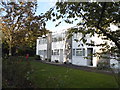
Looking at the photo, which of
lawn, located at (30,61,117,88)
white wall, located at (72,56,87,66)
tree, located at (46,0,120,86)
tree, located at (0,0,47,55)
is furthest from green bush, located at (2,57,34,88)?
white wall, located at (72,56,87,66)

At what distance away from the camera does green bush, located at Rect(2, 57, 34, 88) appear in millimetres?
6887

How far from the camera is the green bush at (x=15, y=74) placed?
6887 mm

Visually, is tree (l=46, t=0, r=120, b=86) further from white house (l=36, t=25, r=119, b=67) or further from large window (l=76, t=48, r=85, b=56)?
large window (l=76, t=48, r=85, b=56)

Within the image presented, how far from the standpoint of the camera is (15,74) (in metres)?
7.13

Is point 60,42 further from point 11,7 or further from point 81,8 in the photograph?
point 81,8

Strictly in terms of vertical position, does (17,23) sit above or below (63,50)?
above

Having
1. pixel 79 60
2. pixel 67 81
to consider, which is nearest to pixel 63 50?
pixel 79 60

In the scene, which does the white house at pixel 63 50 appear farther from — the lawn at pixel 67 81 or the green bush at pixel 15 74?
the green bush at pixel 15 74

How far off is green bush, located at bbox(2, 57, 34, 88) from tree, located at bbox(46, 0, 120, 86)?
3.55 m

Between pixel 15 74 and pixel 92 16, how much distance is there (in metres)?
4.67

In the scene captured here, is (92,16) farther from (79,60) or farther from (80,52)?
(79,60)

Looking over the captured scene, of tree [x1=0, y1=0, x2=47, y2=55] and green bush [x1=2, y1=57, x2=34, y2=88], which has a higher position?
tree [x1=0, y1=0, x2=47, y2=55]

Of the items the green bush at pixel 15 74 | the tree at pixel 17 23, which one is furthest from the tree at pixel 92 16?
the tree at pixel 17 23

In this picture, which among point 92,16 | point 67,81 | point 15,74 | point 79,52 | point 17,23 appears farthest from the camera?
point 79,52
